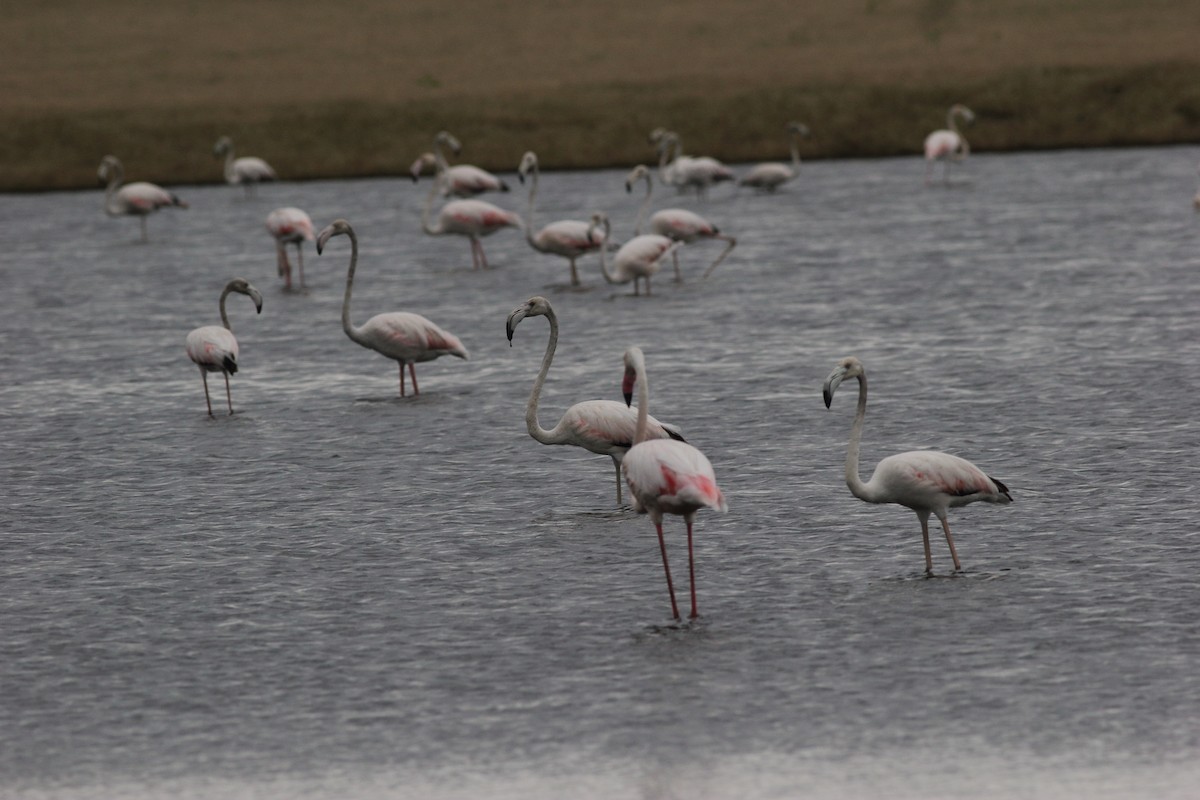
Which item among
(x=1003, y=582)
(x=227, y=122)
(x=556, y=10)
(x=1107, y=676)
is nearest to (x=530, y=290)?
(x=1003, y=582)

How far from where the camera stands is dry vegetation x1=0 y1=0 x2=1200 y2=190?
40.5 meters

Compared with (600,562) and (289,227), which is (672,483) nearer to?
(600,562)

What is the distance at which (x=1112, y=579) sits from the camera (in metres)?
8.97

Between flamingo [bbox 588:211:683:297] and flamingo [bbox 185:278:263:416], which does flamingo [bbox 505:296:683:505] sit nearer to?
flamingo [bbox 185:278:263:416]

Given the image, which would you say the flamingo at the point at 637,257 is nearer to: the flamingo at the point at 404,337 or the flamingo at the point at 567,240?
the flamingo at the point at 567,240

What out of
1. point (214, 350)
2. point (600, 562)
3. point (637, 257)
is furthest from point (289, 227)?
point (600, 562)

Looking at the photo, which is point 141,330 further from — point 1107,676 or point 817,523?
point 1107,676

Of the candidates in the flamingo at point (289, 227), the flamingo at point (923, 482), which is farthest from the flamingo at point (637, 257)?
the flamingo at point (923, 482)

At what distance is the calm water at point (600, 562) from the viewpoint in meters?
6.88

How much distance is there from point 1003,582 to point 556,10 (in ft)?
186

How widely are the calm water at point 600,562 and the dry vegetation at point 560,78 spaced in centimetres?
2044

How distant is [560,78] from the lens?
52719mm

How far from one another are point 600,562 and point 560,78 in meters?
44.3

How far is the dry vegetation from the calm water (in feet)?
67.1
